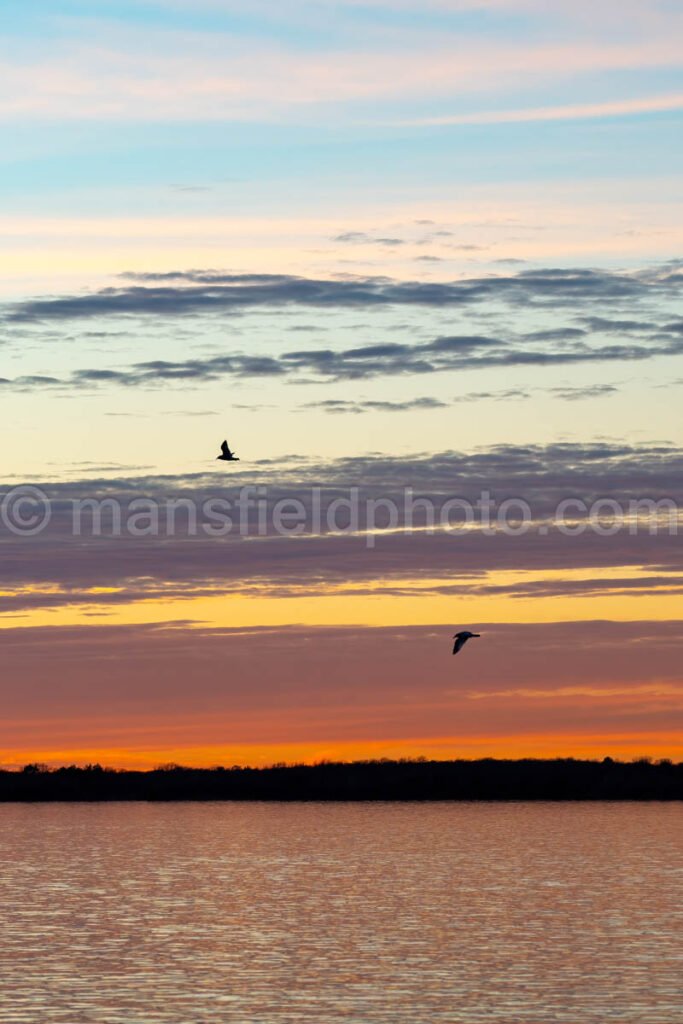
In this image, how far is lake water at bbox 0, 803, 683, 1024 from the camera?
54094mm

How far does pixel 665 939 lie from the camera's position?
2741 inches

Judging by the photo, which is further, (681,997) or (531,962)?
(531,962)

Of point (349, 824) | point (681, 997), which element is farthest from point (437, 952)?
point (349, 824)

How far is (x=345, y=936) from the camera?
239ft

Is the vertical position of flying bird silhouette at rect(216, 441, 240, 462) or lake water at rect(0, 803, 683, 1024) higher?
flying bird silhouette at rect(216, 441, 240, 462)

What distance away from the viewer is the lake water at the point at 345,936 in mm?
54094

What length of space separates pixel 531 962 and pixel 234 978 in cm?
1083

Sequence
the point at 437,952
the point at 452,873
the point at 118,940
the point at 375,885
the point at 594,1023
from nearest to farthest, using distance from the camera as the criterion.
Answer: the point at 594,1023 < the point at 437,952 < the point at 118,940 < the point at 375,885 < the point at 452,873

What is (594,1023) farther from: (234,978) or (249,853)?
(249,853)

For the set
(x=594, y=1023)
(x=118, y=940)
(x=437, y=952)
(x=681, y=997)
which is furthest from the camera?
(x=118, y=940)

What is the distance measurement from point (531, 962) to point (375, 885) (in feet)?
122

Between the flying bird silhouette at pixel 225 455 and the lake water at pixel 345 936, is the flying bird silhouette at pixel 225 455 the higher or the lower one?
the higher one

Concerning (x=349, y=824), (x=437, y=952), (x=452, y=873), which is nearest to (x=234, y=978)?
(x=437, y=952)

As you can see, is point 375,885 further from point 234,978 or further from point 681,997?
point 681,997
